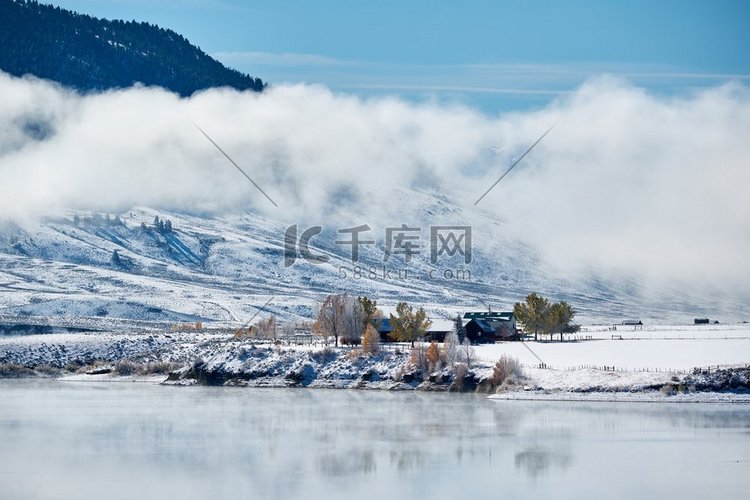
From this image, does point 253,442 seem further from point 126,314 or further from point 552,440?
point 126,314

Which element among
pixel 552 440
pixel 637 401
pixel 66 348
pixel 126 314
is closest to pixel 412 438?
pixel 552 440

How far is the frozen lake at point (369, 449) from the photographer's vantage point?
39812 millimetres

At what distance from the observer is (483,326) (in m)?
105

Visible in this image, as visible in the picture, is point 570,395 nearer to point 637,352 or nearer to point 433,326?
point 637,352

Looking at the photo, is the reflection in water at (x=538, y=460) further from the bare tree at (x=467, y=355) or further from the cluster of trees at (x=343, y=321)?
the cluster of trees at (x=343, y=321)

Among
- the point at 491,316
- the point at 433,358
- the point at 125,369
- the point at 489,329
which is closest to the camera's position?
the point at 433,358

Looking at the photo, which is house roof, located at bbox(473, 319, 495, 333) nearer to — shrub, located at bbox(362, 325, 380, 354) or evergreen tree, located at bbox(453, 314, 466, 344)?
evergreen tree, located at bbox(453, 314, 466, 344)

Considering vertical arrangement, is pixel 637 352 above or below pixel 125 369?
above

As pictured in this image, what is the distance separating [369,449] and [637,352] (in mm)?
40110

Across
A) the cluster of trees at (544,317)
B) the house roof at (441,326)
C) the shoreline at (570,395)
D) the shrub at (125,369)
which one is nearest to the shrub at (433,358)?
the shoreline at (570,395)

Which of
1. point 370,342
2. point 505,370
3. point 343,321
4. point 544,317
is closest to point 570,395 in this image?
point 505,370

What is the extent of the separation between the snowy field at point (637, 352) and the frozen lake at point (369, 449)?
35.0ft

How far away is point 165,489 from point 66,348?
68.3 m

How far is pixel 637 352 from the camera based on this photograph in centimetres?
8406
